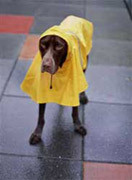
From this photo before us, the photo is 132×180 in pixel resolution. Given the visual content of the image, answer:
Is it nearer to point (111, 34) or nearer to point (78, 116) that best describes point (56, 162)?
point (78, 116)

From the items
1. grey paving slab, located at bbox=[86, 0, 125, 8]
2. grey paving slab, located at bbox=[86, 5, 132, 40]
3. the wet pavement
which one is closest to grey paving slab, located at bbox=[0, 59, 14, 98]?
the wet pavement

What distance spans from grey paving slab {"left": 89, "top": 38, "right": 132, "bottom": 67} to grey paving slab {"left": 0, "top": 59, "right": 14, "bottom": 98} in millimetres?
1299

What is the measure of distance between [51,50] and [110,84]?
2.04m

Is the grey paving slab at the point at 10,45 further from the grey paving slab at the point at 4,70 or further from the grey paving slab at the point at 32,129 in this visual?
the grey paving slab at the point at 32,129

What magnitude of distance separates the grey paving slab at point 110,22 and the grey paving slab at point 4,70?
2.09 meters

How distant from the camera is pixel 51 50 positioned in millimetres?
2803

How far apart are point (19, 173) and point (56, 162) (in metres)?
0.38

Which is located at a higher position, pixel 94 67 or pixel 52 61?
pixel 52 61

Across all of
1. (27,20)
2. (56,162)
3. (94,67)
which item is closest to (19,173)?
(56,162)

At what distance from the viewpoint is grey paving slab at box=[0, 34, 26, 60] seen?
543 cm

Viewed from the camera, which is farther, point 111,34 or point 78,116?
point 111,34

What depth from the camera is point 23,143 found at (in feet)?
11.6

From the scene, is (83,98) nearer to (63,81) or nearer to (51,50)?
(63,81)

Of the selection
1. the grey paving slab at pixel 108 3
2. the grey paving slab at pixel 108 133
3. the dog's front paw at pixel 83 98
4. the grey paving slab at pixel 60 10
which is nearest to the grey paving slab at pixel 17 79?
the dog's front paw at pixel 83 98
